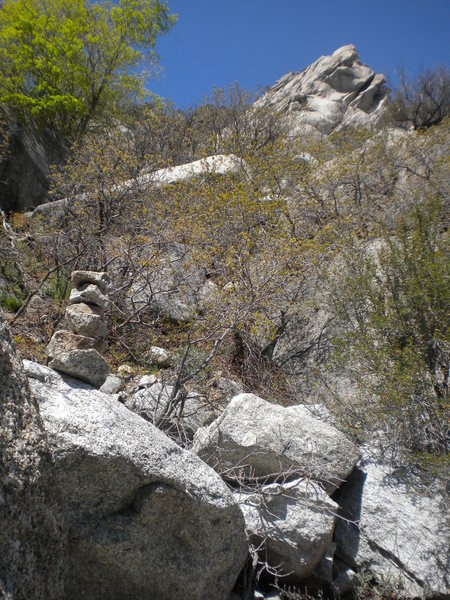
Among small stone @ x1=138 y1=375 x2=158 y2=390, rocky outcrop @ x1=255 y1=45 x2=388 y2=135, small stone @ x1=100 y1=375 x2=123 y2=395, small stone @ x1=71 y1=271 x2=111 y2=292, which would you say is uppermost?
rocky outcrop @ x1=255 y1=45 x2=388 y2=135

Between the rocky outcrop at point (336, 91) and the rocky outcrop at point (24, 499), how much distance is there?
24709 mm

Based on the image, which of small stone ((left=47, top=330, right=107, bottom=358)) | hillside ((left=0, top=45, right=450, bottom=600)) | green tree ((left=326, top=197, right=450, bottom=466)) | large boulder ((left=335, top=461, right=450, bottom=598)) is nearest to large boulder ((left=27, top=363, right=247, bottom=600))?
hillside ((left=0, top=45, right=450, bottom=600))

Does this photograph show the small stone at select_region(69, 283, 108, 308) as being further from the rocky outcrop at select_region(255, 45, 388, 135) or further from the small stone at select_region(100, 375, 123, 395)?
the rocky outcrop at select_region(255, 45, 388, 135)

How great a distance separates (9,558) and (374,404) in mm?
3901

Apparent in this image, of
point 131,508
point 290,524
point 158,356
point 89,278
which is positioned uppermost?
point 89,278

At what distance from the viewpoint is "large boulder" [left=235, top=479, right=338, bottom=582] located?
3.19 meters

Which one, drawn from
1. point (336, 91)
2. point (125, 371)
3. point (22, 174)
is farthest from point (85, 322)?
point (336, 91)

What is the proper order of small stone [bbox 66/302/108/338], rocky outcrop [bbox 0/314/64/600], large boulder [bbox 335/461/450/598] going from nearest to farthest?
1. rocky outcrop [bbox 0/314/64/600]
2. large boulder [bbox 335/461/450/598]
3. small stone [bbox 66/302/108/338]

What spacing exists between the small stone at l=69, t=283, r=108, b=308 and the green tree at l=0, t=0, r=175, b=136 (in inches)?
469

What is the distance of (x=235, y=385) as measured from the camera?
5.55m

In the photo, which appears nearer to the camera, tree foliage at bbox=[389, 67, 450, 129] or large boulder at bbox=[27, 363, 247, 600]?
large boulder at bbox=[27, 363, 247, 600]

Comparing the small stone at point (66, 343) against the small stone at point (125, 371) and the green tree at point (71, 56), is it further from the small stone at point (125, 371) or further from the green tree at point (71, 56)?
the green tree at point (71, 56)

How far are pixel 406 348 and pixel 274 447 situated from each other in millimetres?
1763

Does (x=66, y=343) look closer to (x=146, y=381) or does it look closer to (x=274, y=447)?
(x=274, y=447)
